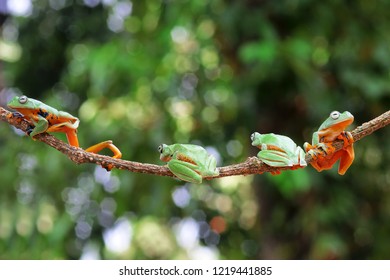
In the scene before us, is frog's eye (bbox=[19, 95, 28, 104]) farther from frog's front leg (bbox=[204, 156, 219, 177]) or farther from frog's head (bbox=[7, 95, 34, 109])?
frog's front leg (bbox=[204, 156, 219, 177])

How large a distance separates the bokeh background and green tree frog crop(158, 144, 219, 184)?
2006mm

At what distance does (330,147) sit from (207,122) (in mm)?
2574

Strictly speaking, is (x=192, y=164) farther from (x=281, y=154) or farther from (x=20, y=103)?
(x=20, y=103)

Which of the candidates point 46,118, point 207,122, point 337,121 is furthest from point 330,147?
point 207,122

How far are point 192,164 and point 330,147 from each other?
0.13 meters

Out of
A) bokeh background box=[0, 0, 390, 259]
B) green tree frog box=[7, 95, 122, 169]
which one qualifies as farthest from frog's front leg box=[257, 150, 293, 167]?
bokeh background box=[0, 0, 390, 259]

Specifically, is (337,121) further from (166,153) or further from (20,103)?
(20,103)

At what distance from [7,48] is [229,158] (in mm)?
1516

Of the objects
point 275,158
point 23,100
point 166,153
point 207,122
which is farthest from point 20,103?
point 207,122

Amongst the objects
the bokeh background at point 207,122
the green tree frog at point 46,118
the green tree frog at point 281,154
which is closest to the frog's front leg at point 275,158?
the green tree frog at point 281,154

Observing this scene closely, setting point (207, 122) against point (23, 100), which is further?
point (207, 122)

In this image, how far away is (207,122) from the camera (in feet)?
10.4

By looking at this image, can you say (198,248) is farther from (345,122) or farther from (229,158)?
(345,122)

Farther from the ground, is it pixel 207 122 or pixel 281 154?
pixel 207 122
